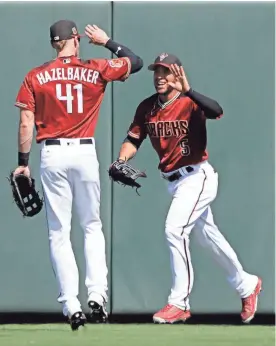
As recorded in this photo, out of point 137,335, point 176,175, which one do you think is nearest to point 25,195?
point 176,175

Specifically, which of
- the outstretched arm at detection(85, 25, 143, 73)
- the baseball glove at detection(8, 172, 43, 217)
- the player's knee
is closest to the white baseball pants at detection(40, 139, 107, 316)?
the baseball glove at detection(8, 172, 43, 217)

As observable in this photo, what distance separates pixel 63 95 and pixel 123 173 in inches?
32.1

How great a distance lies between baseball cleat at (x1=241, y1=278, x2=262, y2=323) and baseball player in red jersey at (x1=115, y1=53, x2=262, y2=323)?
0.34 meters

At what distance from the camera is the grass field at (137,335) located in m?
10.1

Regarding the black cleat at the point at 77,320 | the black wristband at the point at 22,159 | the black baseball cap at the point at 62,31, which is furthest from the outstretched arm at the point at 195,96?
the black cleat at the point at 77,320

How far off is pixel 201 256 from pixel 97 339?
1.45 meters

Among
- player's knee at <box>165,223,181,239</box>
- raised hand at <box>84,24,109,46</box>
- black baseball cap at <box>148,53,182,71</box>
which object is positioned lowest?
player's knee at <box>165,223,181,239</box>

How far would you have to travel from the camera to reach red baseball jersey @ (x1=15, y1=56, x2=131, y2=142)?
34.6 feet

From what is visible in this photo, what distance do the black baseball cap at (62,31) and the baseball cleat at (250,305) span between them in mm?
2330

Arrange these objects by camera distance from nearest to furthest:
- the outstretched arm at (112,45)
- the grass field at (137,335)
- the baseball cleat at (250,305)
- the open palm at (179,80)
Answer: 1. the grass field at (137,335)
2. the open palm at (179,80)
3. the outstretched arm at (112,45)
4. the baseball cleat at (250,305)

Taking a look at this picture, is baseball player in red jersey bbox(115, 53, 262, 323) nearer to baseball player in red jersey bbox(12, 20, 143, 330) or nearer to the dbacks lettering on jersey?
the dbacks lettering on jersey

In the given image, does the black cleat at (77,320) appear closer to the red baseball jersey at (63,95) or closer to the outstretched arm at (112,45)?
the red baseball jersey at (63,95)

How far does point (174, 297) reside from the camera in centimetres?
1095

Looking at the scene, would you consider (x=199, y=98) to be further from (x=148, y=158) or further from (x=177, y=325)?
(x=177, y=325)
